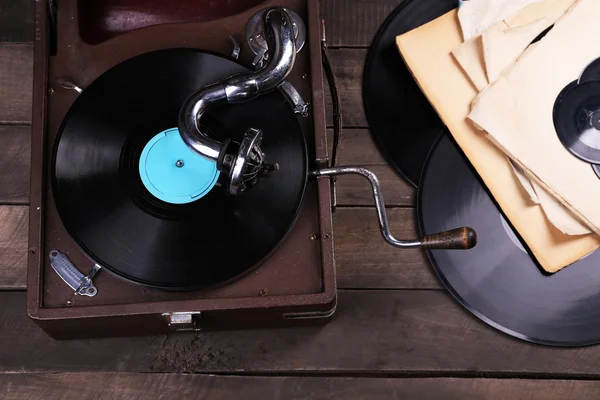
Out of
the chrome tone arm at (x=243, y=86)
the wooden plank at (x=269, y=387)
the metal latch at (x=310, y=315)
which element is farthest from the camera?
the wooden plank at (x=269, y=387)

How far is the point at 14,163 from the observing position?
111 centimetres

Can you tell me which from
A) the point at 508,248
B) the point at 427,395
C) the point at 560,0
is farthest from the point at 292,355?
the point at 560,0

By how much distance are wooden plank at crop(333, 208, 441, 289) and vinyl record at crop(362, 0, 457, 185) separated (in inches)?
3.2

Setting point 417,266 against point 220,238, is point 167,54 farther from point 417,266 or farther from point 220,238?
point 417,266

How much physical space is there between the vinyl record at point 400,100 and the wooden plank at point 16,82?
54 centimetres

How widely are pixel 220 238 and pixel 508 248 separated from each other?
43 centimetres

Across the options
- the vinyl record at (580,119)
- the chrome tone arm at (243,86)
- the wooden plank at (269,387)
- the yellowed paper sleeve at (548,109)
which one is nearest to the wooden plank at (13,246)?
the wooden plank at (269,387)

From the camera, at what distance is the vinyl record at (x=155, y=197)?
0.86 m

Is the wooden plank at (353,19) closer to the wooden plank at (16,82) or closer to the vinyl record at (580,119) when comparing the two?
the vinyl record at (580,119)

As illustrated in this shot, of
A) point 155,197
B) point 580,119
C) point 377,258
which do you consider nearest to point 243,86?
point 155,197

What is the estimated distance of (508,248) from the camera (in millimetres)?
1022

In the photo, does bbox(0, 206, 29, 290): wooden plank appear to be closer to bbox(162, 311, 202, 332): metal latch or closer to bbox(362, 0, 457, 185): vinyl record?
bbox(162, 311, 202, 332): metal latch

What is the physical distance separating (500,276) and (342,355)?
261 mm

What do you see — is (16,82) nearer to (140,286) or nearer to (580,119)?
(140,286)
